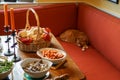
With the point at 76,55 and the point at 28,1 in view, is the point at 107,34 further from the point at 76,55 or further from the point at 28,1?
the point at 28,1

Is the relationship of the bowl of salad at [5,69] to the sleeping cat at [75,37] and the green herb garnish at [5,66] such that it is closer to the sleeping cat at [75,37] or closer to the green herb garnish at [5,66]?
the green herb garnish at [5,66]

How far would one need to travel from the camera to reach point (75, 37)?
2979mm

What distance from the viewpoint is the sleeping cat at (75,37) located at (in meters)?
2.89

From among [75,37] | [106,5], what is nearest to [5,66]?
[75,37]

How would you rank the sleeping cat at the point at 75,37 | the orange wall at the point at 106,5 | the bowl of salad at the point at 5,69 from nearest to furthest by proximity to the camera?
the bowl of salad at the point at 5,69
the orange wall at the point at 106,5
the sleeping cat at the point at 75,37

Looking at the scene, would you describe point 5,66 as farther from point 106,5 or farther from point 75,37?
point 106,5

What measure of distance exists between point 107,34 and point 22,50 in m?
1.06

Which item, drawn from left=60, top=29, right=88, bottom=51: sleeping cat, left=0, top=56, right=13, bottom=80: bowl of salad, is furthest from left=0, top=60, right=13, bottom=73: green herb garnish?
left=60, top=29, right=88, bottom=51: sleeping cat

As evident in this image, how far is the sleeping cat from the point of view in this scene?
2890 mm

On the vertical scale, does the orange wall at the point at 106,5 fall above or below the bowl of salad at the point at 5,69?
above

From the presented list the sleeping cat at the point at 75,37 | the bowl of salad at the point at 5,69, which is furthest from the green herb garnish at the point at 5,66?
the sleeping cat at the point at 75,37

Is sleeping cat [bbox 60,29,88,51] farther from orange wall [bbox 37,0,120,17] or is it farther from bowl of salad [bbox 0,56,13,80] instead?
bowl of salad [bbox 0,56,13,80]

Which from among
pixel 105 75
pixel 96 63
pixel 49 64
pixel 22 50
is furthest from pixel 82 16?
pixel 49 64

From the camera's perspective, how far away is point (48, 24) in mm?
3031
